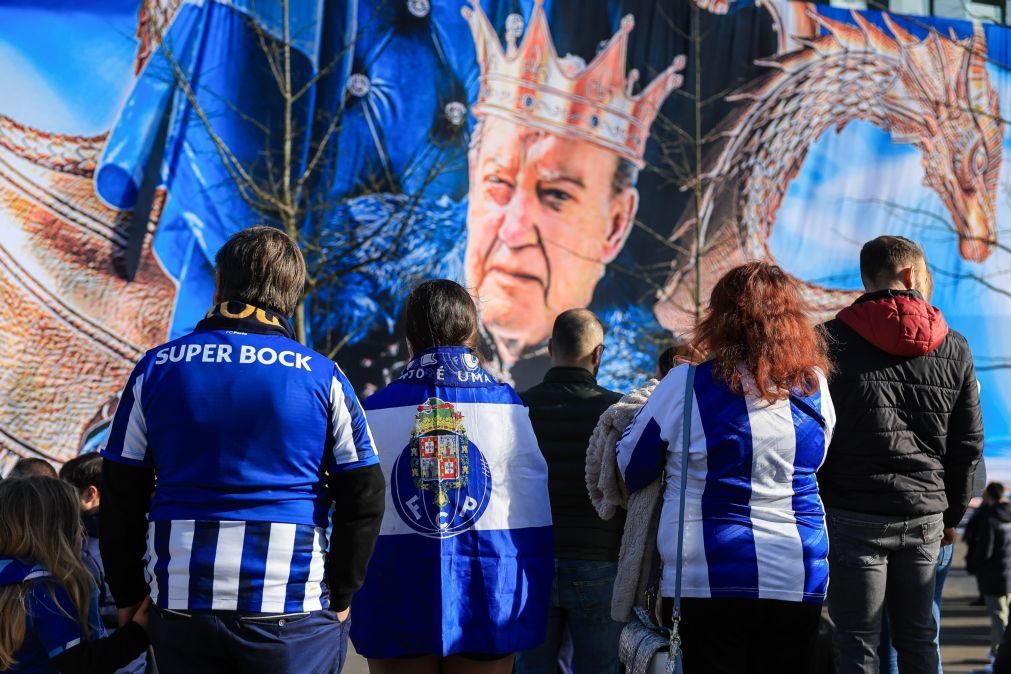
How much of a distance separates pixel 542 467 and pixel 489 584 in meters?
0.42

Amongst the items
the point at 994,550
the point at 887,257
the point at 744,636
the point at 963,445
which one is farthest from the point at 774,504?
the point at 994,550

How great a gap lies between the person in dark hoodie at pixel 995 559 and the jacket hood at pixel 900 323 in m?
5.20

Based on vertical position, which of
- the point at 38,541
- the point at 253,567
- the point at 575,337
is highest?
the point at 575,337

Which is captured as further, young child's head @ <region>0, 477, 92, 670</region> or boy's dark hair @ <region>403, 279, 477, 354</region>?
boy's dark hair @ <region>403, 279, 477, 354</region>

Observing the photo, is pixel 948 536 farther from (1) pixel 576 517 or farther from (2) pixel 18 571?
(2) pixel 18 571

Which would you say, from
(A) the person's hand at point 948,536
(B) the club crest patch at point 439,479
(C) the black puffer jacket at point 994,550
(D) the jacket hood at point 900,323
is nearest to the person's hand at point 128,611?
(B) the club crest patch at point 439,479

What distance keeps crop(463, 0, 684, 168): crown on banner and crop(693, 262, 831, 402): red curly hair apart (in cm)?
984

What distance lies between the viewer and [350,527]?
2.63 meters

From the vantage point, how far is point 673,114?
13.5 metres

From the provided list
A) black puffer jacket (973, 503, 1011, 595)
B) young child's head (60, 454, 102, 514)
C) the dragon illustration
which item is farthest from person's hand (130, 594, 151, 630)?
the dragon illustration

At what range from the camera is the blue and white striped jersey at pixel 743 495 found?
9.79 ft

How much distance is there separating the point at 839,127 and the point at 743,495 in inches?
484

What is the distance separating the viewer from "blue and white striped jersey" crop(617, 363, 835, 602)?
2.98 m

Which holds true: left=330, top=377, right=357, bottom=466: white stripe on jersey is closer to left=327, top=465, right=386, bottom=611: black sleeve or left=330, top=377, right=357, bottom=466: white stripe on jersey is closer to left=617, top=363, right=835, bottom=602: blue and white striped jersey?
left=327, top=465, right=386, bottom=611: black sleeve
